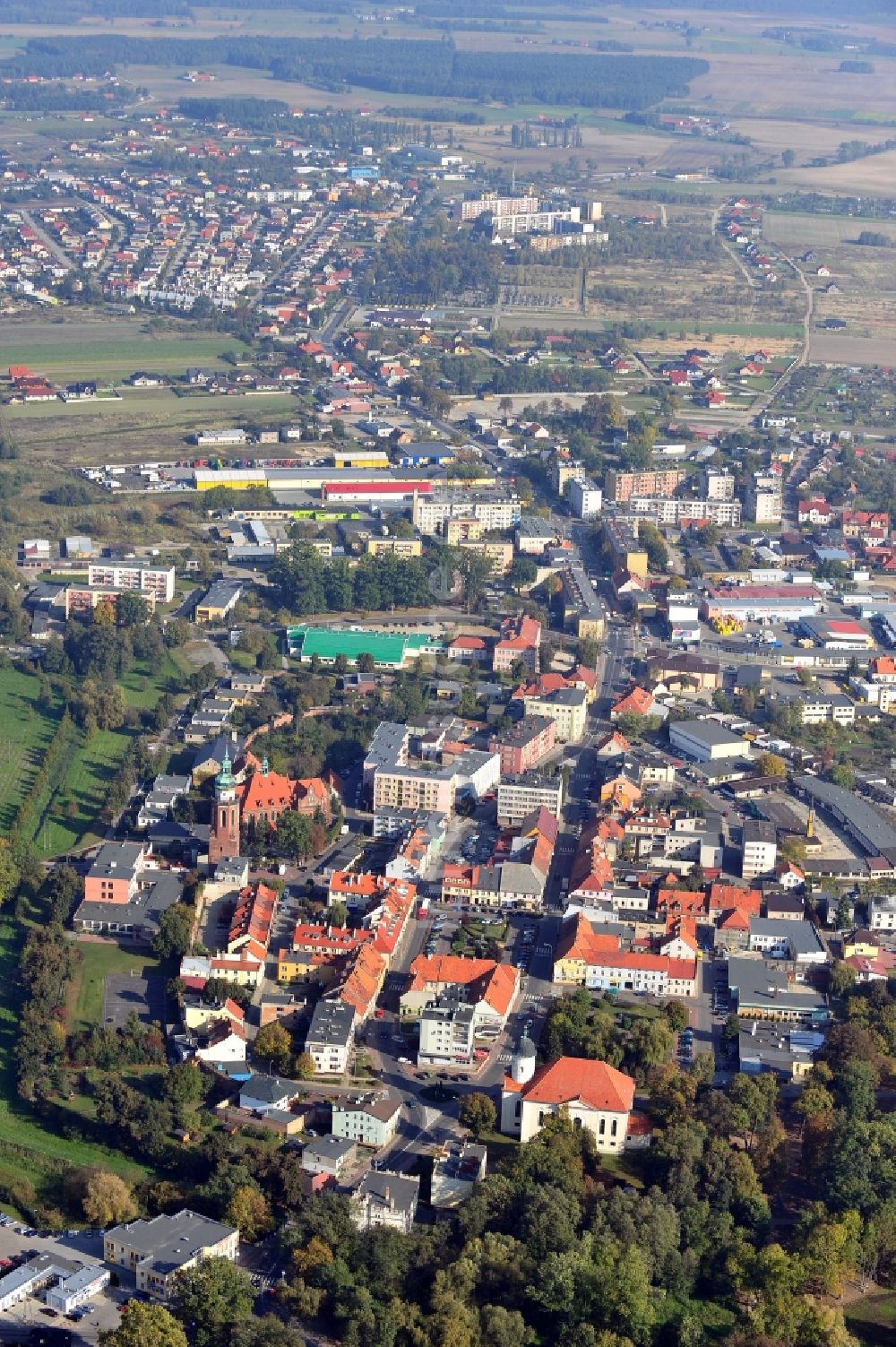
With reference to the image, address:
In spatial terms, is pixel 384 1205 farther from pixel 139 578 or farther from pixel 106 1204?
pixel 139 578

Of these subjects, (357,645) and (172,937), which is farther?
(357,645)

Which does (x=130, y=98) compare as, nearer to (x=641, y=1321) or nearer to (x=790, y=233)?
(x=790, y=233)

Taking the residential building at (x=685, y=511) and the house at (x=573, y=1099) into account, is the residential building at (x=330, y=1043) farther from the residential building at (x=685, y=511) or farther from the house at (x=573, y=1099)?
the residential building at (x=685, y=511)

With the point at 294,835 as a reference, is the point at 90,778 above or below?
below

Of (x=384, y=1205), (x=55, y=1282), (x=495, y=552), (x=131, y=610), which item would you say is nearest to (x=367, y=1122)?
(x=384, y=1205)

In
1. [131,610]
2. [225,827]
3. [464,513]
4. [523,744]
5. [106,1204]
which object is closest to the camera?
[106,1204]

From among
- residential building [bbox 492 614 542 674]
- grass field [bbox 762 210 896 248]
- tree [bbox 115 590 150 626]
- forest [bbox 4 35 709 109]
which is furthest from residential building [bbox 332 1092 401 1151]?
forest [bbox 4 35 709 109]

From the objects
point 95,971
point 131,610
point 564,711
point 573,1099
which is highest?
point 573,1099
